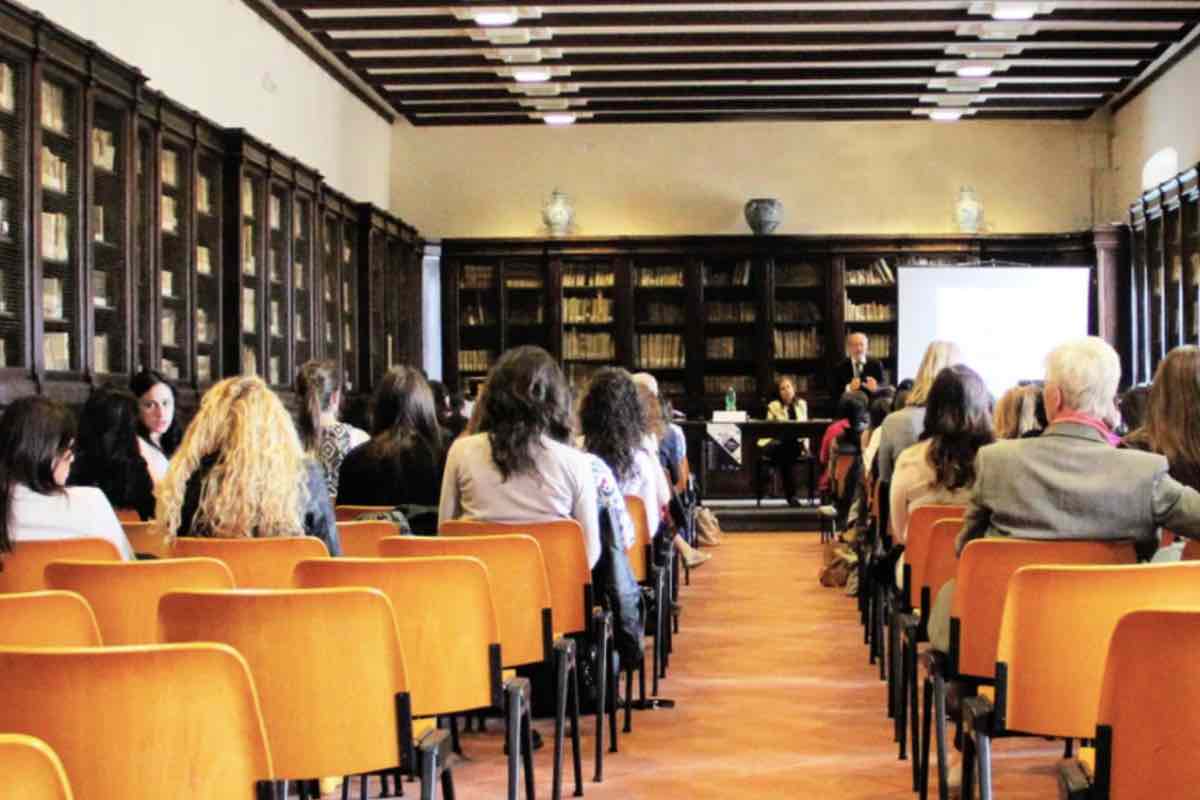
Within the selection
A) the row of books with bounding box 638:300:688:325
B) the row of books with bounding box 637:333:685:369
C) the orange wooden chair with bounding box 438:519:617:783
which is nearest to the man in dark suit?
the row of books with bounding box 637:333:685:369

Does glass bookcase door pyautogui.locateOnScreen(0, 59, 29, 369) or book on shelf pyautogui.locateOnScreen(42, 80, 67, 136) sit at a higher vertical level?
book on shelf pyautogui.locateOnScreen(42, 80, 67, 136)

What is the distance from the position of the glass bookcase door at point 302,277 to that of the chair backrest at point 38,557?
772 centimetres

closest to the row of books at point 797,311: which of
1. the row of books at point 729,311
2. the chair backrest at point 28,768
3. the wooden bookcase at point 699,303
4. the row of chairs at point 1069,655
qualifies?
the wooden bookcase at point 699,303

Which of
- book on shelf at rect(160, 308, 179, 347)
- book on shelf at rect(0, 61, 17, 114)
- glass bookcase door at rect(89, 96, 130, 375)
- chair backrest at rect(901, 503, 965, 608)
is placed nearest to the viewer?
chair backrest at rect(901, 503, 965, 608)

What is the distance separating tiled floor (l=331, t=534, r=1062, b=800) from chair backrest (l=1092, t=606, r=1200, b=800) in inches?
86.0

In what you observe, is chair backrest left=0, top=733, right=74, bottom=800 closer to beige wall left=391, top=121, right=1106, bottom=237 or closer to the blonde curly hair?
the blonde curly hair

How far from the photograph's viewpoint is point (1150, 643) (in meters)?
2.14

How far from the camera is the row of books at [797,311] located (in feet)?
51.7

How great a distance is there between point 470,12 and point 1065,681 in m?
9.10

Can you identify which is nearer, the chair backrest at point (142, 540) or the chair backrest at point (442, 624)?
the chair backrest at point (442, 624)

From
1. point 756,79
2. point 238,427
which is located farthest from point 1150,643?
point 756,79

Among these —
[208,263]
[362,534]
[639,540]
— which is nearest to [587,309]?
[208,263]

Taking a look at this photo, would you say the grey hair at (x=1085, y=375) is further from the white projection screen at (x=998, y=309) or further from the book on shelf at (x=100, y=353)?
the white projection screen at (x=998, y=309)

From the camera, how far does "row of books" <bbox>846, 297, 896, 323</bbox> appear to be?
1570 centimetres
